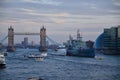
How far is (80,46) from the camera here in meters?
22.1

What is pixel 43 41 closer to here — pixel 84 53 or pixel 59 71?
pixel 84 53

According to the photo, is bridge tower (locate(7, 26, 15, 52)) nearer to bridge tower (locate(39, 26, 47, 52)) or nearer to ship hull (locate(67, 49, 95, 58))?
bridge tower (locate(39, 26, 47, 52))

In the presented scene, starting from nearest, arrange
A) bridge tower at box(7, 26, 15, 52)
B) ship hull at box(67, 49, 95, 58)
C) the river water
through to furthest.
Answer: the river water < ship hull at box(67, 49, 95, 58) < bridge tower at box(7, 26, 15, 52)

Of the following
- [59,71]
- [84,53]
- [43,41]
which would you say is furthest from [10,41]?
[59,71]

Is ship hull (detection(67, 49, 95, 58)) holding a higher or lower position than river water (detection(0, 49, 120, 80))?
higher

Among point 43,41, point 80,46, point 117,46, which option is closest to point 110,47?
point 117,46

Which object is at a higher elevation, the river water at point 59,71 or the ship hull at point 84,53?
the ship hull at point 84,53

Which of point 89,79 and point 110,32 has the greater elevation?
point 110,32

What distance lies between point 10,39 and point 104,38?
38.8ft

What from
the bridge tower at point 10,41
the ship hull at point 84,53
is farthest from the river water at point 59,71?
the bridge tower at point 10,41

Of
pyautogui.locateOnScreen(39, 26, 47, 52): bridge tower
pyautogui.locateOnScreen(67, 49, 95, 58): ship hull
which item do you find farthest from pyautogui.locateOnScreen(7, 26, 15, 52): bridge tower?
pyautogui.locateOnScreen(67, 49, 95, 58): ship hull

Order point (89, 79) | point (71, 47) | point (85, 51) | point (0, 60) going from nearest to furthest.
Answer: point (89, 79), point (0, 60), point (85, 51), point (71, 47)

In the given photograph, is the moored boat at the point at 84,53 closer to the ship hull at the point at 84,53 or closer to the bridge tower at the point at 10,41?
the ship hull at the point at 84,53

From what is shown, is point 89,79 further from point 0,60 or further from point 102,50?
point 102,50
